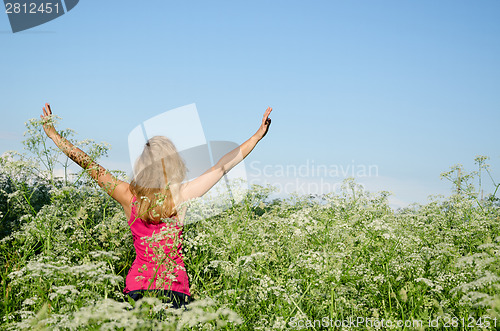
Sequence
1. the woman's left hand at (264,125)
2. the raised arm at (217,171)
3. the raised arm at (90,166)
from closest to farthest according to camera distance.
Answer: the raised arm at (90,166), the raised arm at (217,171), the woman's left hand at (264,125)

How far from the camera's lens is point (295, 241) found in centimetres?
515

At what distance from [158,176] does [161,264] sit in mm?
1214

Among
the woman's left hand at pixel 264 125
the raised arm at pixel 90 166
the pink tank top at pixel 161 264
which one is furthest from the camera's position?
the woman's left hand at pixel 264 125

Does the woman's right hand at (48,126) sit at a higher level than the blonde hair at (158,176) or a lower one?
higher

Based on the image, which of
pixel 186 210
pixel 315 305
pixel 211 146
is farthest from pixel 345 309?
pixel 211 146

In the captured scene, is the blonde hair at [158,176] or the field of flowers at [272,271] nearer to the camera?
the field of flowers at [272,271]

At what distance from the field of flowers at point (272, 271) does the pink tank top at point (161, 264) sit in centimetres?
15

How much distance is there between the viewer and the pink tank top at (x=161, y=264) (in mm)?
3778

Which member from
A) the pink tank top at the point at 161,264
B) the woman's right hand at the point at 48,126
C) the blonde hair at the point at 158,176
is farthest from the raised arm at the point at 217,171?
the woman's right hand at the point at 48,126

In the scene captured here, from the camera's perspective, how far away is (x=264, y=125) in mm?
5531

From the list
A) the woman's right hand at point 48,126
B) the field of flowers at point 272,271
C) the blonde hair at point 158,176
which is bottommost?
the field of flowers at point 272,271

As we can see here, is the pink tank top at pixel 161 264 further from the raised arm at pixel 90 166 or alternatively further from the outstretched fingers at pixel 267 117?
the outstretched fingers at pixel 267 117

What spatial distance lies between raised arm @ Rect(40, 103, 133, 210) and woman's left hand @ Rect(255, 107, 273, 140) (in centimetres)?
189

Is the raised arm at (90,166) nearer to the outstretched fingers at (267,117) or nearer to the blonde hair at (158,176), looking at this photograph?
the blonde hair at (158,176)
